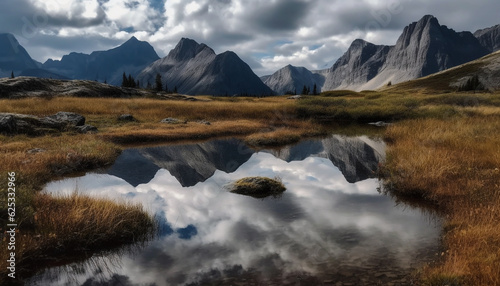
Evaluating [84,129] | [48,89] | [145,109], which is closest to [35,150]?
[84,129]

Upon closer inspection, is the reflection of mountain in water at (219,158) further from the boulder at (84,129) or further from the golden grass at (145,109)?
the golden grass at (145,109)

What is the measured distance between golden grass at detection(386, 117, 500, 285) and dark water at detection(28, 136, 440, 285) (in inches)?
29.3

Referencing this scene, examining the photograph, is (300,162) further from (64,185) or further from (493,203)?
(64,185)

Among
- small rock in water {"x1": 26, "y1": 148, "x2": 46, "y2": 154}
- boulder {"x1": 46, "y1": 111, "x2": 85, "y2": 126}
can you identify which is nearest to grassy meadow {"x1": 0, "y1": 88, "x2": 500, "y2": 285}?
small rock in water {"x1": 26, "y1": 148, "x2": 46, "y2": 154}

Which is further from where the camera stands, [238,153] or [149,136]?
[149,136]

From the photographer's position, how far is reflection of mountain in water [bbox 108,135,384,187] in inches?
661

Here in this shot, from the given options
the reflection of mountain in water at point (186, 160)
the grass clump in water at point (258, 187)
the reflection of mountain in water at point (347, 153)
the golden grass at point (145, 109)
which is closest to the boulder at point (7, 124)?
the reflection of mountain in water at point (186, 160)

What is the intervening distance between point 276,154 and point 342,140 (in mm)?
9337

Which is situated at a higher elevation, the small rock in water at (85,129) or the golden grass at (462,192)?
the small rock in water at (85,129)

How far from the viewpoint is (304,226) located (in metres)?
9.89

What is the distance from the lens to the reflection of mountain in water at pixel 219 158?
16.8 m

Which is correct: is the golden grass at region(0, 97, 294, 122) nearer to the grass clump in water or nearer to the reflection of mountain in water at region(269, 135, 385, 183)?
the reflection of mountain in water at region(269, 135, 385, 183)

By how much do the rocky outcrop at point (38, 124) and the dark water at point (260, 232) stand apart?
9.66 meters

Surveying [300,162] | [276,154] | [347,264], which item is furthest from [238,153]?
[347,264]
